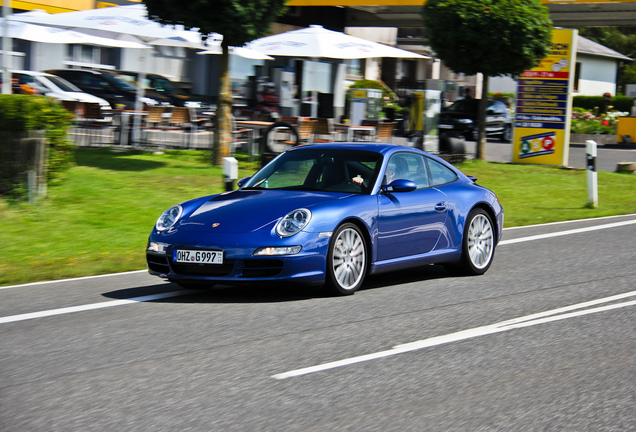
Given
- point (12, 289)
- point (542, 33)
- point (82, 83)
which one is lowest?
point (12, 289)

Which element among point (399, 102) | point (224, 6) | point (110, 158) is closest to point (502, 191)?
point (224, 6)

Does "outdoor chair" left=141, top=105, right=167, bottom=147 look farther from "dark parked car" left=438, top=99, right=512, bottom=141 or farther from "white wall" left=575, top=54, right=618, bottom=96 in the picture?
"white wall" left=575, top=54, right=618, bottom=96

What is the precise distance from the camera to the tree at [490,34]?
64.7 ft

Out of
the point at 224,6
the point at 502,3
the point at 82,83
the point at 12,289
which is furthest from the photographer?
the point at 82,83

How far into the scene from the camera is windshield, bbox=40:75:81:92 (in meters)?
23.5

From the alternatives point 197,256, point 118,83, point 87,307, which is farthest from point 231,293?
point 118,83

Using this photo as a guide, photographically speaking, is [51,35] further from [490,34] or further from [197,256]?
[197,256]

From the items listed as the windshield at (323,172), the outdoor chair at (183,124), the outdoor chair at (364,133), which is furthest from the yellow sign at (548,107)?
the windshield at (323,172)

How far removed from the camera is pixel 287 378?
4.96m

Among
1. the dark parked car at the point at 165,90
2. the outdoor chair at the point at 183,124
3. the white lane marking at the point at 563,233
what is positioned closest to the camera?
the white lane marking at the point at 563,233

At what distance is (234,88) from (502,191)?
19.4 m

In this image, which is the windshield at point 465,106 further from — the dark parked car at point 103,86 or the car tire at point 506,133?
the dark parked car at point 103,86

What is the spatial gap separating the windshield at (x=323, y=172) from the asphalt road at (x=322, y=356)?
98cm

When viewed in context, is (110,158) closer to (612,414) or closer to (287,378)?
(287,378)
